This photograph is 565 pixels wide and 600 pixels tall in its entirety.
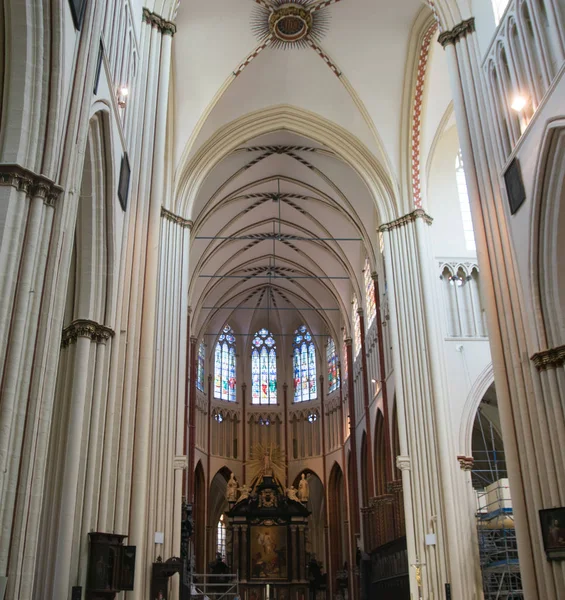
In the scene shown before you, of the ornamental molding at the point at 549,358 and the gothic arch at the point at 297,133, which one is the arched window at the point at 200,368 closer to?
the gothic arch at the point at 297,133

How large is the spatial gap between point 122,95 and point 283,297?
2464 cm

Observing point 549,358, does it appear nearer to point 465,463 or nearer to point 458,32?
point 458,32

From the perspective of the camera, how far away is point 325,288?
31.6 m

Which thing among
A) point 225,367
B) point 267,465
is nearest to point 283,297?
point 225,367

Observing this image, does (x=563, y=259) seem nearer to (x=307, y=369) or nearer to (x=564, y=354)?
(x=564, y=354)

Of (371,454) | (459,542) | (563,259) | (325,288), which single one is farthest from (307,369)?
(563,259)

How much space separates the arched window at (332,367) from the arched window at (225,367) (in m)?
4.79

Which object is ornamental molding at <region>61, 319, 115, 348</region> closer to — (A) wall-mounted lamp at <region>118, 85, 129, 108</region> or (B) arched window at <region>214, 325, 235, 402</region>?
(A) wall-mounted lamp at <region>118, 85, 129, 108</region>

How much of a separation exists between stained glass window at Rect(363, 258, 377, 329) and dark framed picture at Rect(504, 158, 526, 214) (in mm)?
13743

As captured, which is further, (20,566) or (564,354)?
(564,354)

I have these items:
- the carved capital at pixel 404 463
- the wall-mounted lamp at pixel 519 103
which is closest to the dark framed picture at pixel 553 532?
the wall-mounted lamp at pixel 519 103

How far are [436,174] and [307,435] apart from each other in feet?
58.7

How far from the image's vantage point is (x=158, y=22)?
13.3 meters

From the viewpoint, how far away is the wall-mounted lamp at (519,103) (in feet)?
35.7
